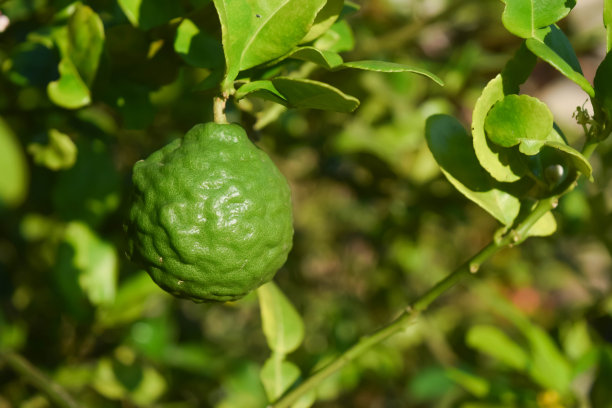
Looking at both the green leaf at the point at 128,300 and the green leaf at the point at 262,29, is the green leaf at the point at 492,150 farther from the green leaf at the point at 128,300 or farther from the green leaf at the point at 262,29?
the green leaf at the point at 128,300

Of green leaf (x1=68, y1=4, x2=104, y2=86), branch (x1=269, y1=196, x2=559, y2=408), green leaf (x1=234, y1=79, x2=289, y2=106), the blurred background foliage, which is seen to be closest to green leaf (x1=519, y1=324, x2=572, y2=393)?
the blurred background foliage

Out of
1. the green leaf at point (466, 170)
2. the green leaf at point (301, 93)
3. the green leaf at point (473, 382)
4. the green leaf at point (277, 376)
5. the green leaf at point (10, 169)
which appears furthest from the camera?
the green leaf at point (473, 382)

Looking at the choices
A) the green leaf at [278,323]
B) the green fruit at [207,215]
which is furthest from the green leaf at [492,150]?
the green leaf at [278,323]

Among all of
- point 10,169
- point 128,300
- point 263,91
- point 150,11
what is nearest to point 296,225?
point 128,300

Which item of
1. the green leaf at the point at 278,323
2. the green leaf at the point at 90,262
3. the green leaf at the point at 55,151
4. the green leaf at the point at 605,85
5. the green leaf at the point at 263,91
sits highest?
the green leaf at the point at 605,85

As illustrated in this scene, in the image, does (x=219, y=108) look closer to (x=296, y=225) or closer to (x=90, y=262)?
(x=90, y=262)

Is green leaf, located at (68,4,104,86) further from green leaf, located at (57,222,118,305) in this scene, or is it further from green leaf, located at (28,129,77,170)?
green leaf, located at (57,222,118,305)

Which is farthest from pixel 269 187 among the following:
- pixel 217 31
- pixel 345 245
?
pixel 345 245

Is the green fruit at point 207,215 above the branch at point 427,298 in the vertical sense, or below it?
above
